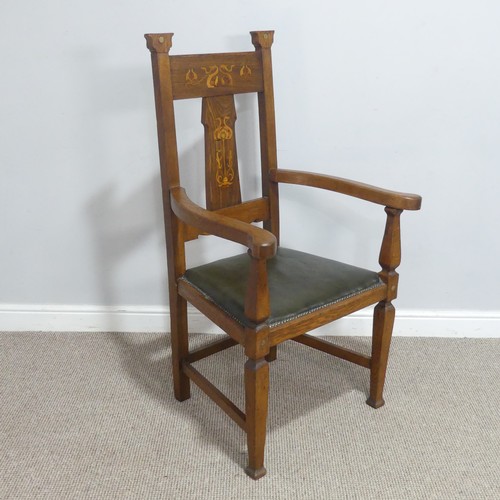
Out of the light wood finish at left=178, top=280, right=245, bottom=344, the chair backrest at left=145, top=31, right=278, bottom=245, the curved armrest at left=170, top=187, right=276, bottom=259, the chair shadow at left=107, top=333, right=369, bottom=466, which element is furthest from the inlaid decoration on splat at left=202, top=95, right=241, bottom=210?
the chair shadow at left=107, top=333, right=369, bottom=466

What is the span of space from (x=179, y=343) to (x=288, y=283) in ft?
1.45

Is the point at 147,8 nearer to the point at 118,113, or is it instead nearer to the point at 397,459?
the point at 118,113

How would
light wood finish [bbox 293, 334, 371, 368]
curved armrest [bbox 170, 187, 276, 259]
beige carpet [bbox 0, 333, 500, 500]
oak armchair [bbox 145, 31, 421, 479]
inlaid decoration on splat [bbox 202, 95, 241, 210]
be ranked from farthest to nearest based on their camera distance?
1. light wood finish [bbox 293, 334, 371, 368]
2. inlaid decoration on splat [bbox 202, 95, 241, 210]
3. beige carpet [bbox 0, 333, 500, 500]
4. oak armchair [bbox 145, 31, 421, 479]
5. curved armrest [bbox 170, 187, 276, 259]

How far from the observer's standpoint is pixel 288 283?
1540mm

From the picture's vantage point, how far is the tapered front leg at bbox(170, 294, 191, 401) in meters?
1.72

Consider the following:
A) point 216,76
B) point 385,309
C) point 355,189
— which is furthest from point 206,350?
point 216,76

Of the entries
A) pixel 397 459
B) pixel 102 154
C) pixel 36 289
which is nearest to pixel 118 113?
pixel 102 154

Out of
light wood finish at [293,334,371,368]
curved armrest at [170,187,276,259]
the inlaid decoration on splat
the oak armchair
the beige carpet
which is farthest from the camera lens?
light wood finish at [293,334,371,368]

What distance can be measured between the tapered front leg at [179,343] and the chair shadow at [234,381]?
5cm

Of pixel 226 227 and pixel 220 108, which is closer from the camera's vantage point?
pixel 226 227

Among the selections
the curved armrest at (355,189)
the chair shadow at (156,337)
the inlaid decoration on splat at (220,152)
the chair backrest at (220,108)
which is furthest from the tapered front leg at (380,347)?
the inlaid decoration on splat at (220,152)

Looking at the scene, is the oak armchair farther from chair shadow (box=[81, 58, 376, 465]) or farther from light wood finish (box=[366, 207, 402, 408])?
chair shadow (box=[81, 58, 376, 465])

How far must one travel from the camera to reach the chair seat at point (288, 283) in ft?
4.74

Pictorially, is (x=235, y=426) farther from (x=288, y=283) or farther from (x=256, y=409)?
(x=288, y=283)
